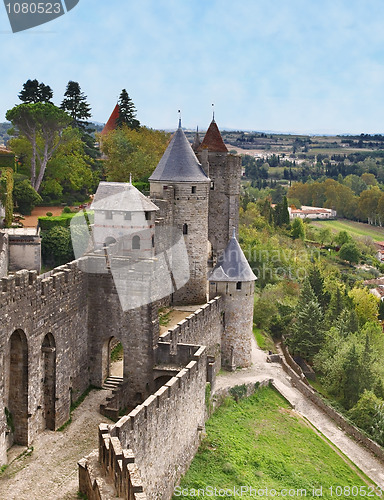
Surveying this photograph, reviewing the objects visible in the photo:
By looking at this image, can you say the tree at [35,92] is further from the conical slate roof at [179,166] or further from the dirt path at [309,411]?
the dirt path at [309,411]

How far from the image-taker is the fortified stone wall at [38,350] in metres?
19.4

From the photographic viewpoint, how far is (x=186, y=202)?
34406 mm

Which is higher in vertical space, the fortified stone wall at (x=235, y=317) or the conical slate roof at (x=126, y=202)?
the conical slate roof at (x=126, y=202)

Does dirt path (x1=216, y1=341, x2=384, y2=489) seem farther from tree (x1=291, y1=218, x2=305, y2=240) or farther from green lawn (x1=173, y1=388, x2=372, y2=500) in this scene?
tree (x1=291, y1=218, x2=305, y2=240)

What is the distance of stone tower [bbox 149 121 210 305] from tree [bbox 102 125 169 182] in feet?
42.5

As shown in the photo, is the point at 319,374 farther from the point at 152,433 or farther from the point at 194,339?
the point at 152,433

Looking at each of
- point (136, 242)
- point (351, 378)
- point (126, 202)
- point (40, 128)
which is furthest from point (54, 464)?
point (40, 128)

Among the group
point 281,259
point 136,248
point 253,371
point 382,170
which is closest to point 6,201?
point 136,248

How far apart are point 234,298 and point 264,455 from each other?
320 inches

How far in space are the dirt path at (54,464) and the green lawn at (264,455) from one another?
128 inches

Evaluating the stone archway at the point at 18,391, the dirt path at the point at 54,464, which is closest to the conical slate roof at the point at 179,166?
the dirt path at the point at 54,464

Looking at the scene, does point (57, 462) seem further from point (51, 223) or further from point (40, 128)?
point (40, 128)

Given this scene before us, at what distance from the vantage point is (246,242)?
185 ft

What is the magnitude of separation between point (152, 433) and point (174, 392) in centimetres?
200
